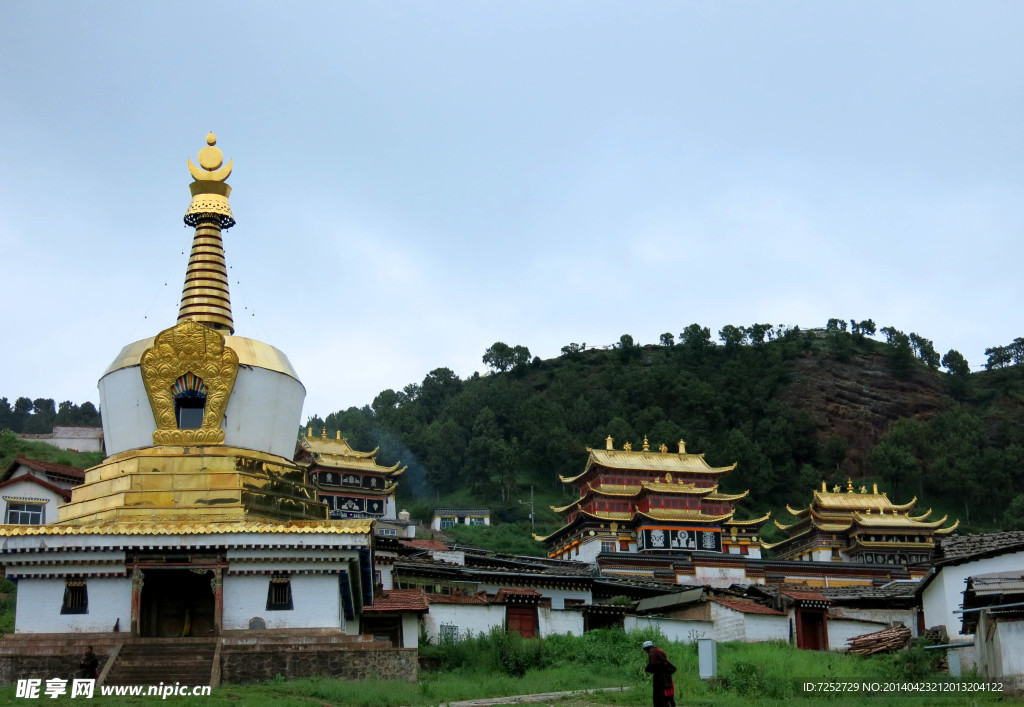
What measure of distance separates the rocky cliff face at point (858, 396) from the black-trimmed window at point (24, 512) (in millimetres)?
76309

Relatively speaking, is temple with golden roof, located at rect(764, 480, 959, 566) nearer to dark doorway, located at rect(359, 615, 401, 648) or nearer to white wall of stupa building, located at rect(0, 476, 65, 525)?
white wall of stupa building, located at rect(0, 476, 65, 525)

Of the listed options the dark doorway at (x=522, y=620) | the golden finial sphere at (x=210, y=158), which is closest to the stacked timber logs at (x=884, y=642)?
the dark doorway at (x=522, y=620)

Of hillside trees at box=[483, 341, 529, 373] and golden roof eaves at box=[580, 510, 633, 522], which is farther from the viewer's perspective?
hillside trees at box=[483, 341, 529, 373]

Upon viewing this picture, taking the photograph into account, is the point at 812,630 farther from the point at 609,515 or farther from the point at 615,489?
the point at 615,489

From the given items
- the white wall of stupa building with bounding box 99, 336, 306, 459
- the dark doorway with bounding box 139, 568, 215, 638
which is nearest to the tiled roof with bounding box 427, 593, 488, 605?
the white wall of stupa building with bounding box 99, 336, 306, 459

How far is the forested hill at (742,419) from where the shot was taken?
296 ft

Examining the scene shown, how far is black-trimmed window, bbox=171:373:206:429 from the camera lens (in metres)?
26.1

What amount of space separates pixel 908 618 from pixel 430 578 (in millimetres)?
15957

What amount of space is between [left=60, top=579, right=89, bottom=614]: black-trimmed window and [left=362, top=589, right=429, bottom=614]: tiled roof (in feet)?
21.4

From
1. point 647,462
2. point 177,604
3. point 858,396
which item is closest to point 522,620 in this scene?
point 177,604

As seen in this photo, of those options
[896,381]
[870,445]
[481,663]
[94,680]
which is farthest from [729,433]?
[94,680]

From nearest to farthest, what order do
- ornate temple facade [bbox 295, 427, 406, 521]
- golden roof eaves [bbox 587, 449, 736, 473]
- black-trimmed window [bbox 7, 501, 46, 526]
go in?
black-trimmed window [bbox 7, 501, 46, 526]
golden roof eaves [bbox 587, 449, 736, 473]
ornate temple facade [bbox 295, 427, 406, 521]

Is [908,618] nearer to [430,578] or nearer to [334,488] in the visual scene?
[430,578]

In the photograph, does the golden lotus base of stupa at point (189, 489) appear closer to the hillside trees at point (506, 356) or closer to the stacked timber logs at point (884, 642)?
the stacked timber logs at point (884, 642)
